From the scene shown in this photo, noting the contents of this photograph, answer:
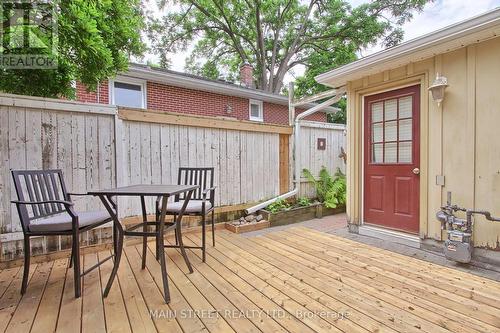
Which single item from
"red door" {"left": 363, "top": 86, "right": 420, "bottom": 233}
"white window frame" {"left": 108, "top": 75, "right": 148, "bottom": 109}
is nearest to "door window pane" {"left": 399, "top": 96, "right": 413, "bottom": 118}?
"red door" {"left": 363, "top": 86, "right": 420, "bottom": 233}

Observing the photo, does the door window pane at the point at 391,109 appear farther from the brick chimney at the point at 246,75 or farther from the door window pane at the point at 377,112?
the brick chimney at the point at 246,75

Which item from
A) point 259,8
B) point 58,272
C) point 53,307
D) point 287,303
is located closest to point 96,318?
point 53,307

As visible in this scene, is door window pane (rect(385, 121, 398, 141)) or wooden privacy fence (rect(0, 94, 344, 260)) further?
door window pane (rect(385, 121, 398, 141))

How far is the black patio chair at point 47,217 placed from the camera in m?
2.03

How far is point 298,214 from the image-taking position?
15.3ft

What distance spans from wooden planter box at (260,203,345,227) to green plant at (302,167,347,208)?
0.16m

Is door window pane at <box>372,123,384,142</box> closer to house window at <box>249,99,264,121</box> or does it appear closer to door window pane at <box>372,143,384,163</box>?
door window pane at <box>372,143,384,163</box>

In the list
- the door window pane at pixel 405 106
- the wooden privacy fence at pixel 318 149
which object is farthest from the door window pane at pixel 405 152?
the wooden privacy fence at pixel 318 149

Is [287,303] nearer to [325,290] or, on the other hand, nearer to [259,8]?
[325,290]

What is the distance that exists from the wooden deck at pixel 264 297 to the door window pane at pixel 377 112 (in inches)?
73.0

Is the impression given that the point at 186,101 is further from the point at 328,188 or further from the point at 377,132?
the point at 377,132

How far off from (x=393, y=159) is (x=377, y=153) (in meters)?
0.24

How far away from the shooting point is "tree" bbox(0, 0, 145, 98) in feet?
7.58

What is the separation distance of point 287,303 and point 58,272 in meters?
2.28
